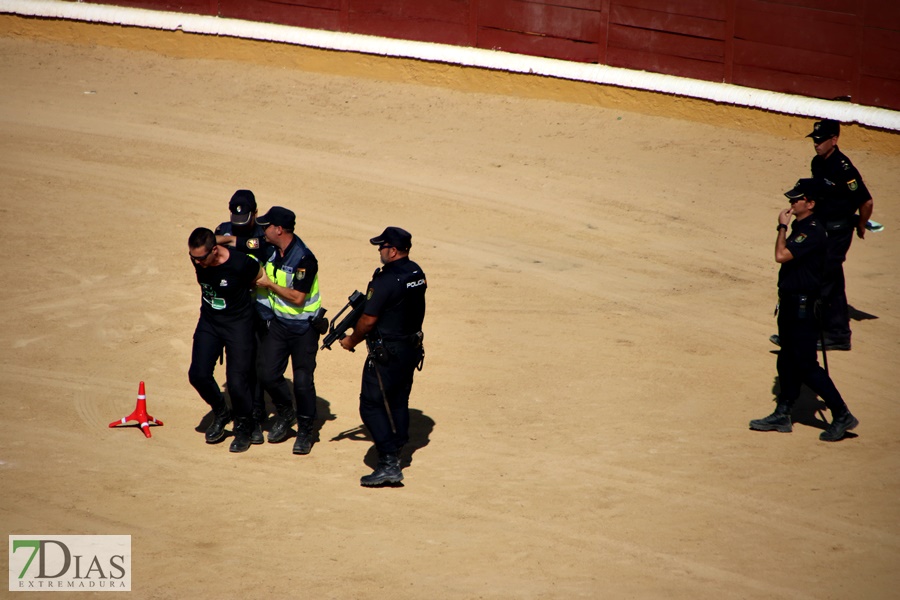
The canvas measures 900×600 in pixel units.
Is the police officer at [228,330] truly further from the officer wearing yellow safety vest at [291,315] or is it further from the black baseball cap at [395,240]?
the black baseball cap at [395,240]

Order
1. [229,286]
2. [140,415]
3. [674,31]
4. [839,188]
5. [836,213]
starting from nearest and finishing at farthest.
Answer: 1. [229,286]
2. [140,415]
3. [839,188]
4. [836,213]
5. [674,31]

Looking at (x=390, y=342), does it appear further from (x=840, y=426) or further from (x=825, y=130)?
(x=825, y=130)

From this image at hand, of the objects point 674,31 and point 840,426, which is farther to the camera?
point 674,31

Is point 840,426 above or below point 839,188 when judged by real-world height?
below

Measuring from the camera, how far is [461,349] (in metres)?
10.9

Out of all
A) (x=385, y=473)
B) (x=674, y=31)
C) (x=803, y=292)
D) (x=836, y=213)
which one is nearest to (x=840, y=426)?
(x=803, y=292)

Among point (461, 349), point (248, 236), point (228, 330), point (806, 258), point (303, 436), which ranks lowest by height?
point (303, 436)

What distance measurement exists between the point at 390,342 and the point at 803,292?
12.1 feet

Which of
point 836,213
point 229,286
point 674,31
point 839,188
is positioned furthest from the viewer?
point 674,31

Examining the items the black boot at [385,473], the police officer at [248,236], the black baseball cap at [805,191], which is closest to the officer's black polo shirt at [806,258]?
the black baseball cap at [805,191]

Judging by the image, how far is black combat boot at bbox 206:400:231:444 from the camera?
9117 mm

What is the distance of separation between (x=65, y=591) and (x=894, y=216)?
12212mm

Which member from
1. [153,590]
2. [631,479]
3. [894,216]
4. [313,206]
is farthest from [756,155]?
[153,590]

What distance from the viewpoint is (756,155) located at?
1634 centimetres
